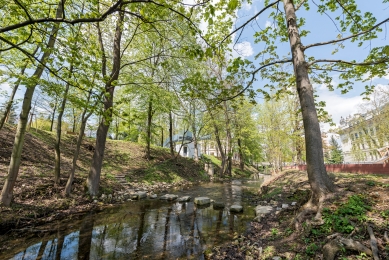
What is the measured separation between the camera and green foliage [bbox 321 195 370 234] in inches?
126

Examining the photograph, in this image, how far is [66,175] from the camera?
9461 mm

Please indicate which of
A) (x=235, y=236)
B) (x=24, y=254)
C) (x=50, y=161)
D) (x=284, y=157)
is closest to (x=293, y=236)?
(x=235, y=236)

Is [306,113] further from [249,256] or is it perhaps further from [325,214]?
[249,256]

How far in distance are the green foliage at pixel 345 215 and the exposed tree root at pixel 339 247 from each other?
399mm

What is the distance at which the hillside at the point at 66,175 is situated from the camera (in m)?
6.32

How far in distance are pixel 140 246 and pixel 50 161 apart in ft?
34.2

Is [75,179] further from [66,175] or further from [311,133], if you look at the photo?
[311,133]

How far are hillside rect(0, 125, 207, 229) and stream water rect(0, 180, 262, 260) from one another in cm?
111

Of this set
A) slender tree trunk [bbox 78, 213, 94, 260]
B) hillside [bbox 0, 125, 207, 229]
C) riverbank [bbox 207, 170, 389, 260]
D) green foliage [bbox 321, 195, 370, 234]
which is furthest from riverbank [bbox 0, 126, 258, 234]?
green foliage [bbox 321, 195, 370, 234]

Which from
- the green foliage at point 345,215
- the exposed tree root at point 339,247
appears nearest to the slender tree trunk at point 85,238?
the exposed tree root at point 339,247

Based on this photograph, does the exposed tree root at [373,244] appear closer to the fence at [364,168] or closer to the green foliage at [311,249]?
the green foliage at [311,249]

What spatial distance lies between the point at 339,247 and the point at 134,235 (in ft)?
15.7

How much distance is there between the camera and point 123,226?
5.93 meters

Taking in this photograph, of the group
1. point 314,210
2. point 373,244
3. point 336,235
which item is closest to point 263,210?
point 314,210
